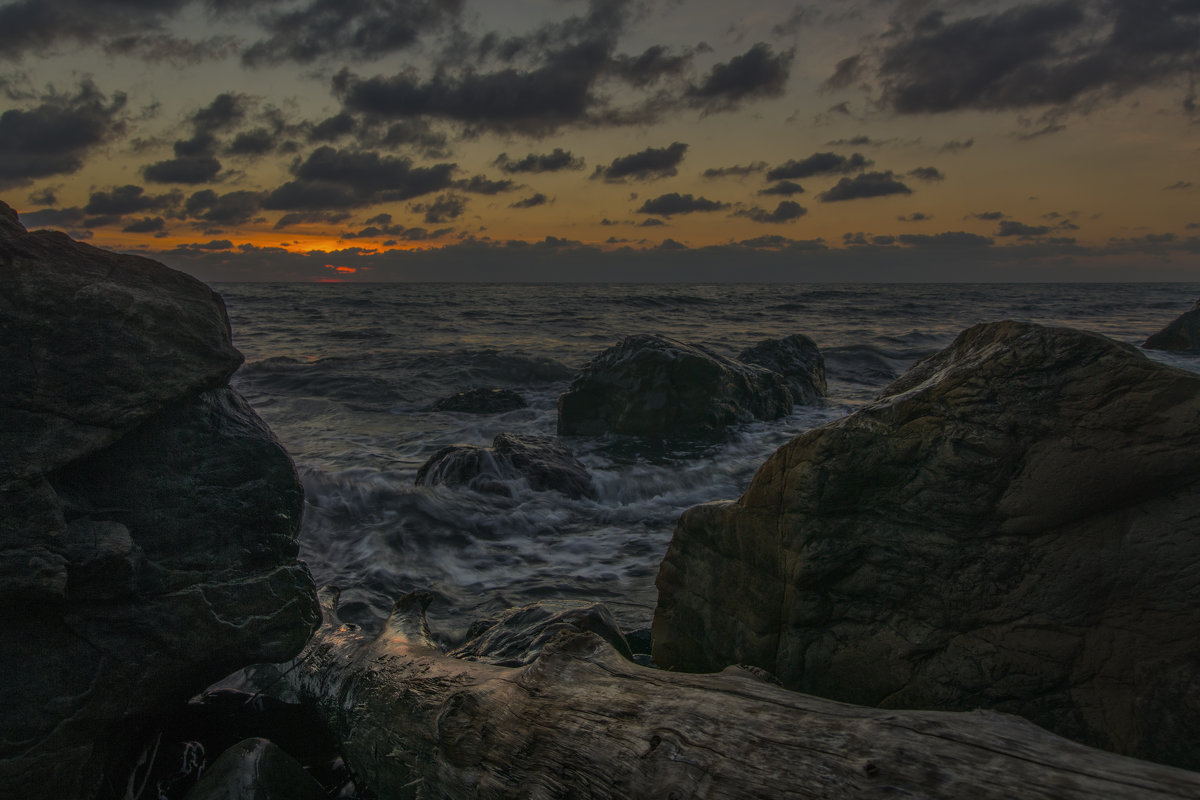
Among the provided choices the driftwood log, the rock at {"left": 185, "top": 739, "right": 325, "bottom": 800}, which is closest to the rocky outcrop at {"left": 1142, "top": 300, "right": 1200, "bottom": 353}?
the driftwood log

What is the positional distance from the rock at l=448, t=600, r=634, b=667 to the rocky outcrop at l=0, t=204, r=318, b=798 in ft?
3.15

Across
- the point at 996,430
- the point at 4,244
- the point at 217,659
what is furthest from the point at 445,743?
the point at 4,244

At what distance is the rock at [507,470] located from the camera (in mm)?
8195

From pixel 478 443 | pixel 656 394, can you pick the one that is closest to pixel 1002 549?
pixel 656 394

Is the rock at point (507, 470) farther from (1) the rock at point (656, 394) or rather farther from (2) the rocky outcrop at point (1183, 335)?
(2) the rocky outcrop at point (1183, 335)

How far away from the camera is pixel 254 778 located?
2.89m

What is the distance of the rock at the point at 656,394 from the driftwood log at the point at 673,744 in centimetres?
736

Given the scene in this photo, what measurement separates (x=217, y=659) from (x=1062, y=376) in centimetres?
397

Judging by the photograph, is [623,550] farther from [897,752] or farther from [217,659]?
[897,752]

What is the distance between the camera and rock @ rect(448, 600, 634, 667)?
383 centimetres

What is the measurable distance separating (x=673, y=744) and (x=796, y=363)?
11926 mm

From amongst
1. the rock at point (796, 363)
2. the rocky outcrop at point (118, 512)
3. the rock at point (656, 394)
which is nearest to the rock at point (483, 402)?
the rock at point (656, 394)

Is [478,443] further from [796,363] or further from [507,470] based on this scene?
[796,363]

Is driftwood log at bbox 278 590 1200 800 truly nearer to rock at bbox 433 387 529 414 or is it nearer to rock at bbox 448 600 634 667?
rock at bbox 448 600 634 667
